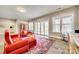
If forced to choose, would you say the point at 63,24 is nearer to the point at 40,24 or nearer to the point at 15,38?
the point at 40,24

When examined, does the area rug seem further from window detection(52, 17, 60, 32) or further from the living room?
window detection(52, 17, 60, 32)

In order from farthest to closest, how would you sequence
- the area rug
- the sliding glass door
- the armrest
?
1. the sliding glass door
2. the area rug
3. the armrest

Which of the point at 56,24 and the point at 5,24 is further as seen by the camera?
the point at 56,24

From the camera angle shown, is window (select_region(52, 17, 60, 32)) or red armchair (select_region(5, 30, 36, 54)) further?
window (select_region(52, 17, 60, 32))

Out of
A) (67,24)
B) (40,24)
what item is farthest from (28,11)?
(67,24)

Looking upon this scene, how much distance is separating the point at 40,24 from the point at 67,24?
65cm

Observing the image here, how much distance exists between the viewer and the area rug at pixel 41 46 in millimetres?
2104

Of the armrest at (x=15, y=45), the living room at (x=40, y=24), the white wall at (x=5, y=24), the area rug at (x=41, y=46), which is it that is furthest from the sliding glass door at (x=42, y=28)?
the white wall at (x=5, y=24)

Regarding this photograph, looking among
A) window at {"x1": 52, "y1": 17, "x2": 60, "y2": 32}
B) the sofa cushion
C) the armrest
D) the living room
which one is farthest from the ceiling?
the armrest

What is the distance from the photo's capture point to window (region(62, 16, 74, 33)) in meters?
2.03

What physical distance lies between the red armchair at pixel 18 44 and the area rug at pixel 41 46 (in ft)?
0.32

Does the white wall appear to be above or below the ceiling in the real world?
below

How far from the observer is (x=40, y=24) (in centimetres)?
230
